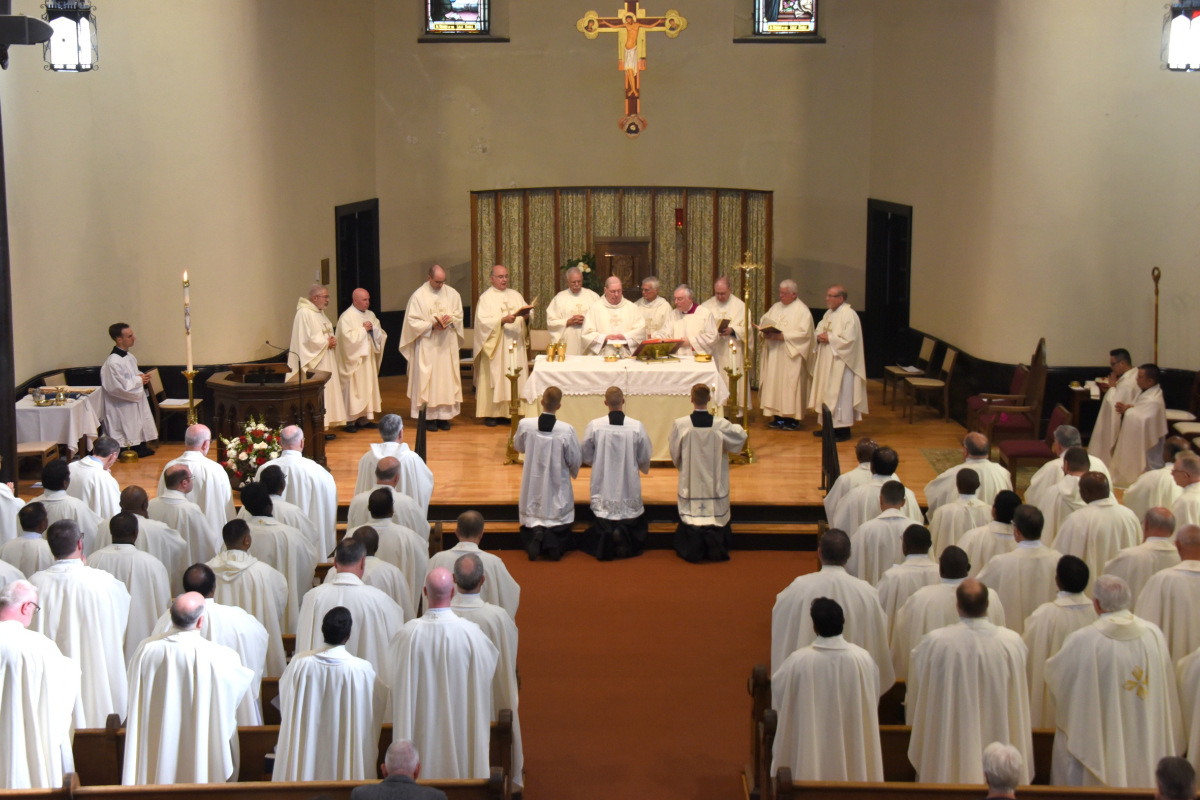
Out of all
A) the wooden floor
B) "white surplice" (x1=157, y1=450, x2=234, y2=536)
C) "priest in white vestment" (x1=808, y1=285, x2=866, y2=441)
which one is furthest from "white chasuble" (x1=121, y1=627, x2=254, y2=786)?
"priest in white vestment" (x1=808, y1=285, x2=866, y2=441)

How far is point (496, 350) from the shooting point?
1475 centimetres

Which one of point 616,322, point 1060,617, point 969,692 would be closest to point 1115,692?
point 1060,617

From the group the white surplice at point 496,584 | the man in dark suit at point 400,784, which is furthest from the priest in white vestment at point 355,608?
the man in dark suit at point 400,784

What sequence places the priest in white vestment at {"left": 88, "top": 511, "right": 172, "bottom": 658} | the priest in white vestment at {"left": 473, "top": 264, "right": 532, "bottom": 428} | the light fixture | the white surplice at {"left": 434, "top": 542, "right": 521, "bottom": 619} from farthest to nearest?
the priest in white vestment at {"left": 473, "top": 264, "right": 532, "bottom": 428}
the light fixture
the white surplice at {"left": 434, "top": 542, "right": 521, "bottom": 619}
the priest in white vestment at {"left": 88, "top": 511, "right": 172, "bottom": 658}

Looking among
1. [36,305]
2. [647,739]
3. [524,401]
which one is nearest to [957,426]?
[524,401]

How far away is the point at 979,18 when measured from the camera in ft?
46.8

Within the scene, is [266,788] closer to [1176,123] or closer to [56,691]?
[56,691]

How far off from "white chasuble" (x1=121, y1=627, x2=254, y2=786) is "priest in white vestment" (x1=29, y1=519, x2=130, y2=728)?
2.88 feet

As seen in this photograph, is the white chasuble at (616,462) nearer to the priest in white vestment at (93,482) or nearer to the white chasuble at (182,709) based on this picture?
the priest in white vestment at (93,482)

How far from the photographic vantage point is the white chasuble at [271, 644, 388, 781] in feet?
18.9

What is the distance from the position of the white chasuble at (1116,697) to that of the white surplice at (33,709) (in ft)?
15.3

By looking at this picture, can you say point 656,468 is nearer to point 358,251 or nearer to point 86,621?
point 86,621

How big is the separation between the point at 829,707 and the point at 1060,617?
133 centimetres

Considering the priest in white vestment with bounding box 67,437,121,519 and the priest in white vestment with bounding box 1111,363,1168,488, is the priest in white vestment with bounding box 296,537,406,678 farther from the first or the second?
the priest in white vestment with bounding box 1111,363,1168,488
